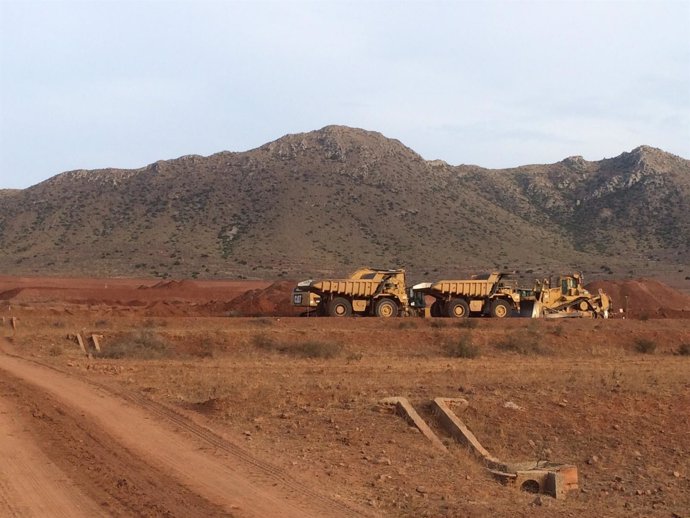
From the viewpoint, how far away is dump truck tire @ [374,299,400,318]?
41.2 metres

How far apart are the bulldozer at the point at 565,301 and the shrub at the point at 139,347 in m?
18.8

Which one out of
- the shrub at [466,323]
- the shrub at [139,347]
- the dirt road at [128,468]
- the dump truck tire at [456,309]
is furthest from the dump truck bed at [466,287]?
the dirt road at [128,468]

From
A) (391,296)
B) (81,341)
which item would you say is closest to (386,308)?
(391,296)

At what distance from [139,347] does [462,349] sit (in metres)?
10.7

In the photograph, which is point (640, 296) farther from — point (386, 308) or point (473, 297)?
point (386, 308)

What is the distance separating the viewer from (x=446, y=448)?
14.8 meters

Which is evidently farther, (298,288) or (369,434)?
(298,288)

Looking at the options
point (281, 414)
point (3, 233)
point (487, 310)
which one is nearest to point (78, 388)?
point (281, 414)

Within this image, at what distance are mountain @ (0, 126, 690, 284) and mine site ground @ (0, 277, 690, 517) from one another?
50961mm

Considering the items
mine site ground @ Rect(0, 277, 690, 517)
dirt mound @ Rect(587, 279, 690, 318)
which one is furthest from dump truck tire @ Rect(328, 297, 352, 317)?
dirt mound @ Rect(587, 279, 690, 318)

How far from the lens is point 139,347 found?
29.2 metres

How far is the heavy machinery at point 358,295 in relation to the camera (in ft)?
135

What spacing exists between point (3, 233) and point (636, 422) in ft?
316

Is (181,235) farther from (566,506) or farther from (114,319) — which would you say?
(566,506)
